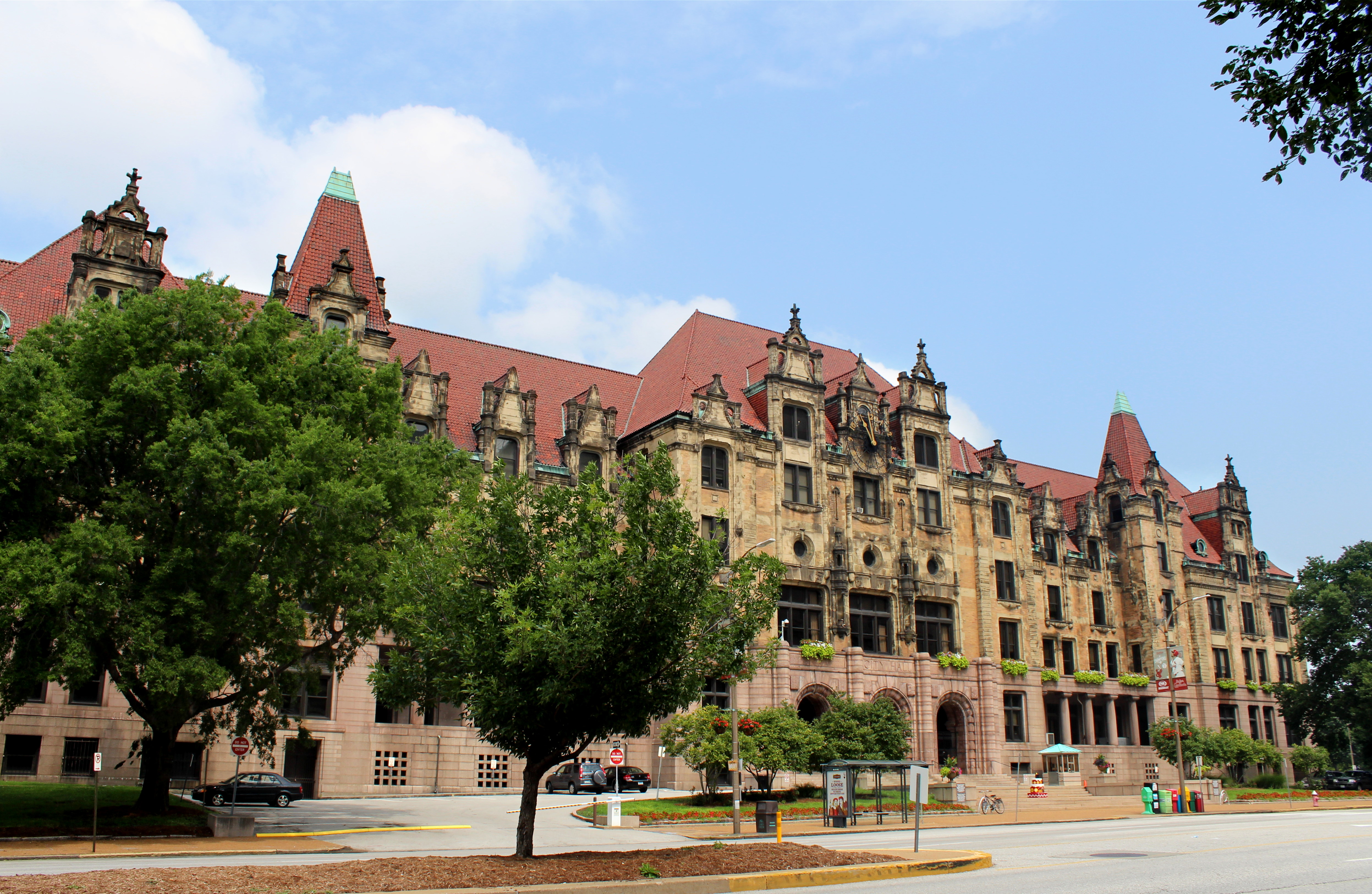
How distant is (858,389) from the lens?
63344 millimetres

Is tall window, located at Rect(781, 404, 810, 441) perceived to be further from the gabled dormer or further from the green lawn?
the green lawn

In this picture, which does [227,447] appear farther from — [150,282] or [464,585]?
[150,282]

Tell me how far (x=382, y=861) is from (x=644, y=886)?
4997mm

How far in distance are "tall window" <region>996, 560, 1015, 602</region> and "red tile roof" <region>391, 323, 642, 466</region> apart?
80.1ft

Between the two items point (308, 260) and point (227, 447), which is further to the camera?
point (308, 260)

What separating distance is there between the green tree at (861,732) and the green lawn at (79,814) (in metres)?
23.3

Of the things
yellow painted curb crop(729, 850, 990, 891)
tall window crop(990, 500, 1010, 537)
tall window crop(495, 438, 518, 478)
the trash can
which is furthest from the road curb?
tall window crop(990, 500, 1010, 537)

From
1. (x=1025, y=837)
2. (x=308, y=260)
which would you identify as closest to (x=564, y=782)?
(x=1025, y=837)

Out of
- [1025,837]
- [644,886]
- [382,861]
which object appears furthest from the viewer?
[1025,837]

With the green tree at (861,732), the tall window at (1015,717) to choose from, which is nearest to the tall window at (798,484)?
the green tree at (861,732)

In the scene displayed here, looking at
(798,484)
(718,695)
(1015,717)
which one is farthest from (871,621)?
(1015,717)

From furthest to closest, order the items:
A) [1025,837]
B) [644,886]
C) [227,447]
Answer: [1025,837]
[227,447]
[644,886]

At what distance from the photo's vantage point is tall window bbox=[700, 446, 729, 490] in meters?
55.8

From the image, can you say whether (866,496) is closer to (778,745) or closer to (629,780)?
(629,780)
